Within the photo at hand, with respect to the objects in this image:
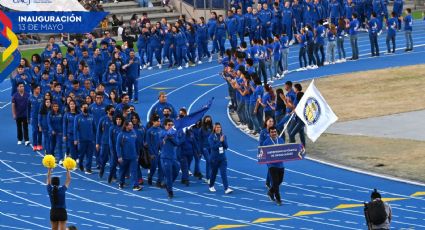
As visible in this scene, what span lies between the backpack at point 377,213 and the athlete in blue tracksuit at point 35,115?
1402 cm

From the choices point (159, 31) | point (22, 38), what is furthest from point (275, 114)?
point (22, 38)

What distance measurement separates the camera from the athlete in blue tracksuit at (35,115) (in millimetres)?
32469

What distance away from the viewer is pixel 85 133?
29625mm

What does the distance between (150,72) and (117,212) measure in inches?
761

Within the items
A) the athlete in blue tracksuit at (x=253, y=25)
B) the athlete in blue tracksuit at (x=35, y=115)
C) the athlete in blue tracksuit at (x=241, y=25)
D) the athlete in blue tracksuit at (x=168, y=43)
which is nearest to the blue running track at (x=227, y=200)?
the athlete in blue tracksuit at (x=35, y=115)

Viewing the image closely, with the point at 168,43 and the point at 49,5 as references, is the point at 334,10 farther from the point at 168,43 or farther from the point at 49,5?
the point at 49,5

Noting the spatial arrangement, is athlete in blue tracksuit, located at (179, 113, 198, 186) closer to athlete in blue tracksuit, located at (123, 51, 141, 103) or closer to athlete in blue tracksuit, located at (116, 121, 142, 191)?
athlete in blue tracksuit, located at (116, 121, 142, 191)

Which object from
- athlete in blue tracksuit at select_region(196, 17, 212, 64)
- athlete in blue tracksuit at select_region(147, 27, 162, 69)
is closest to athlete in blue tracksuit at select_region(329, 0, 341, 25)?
athlete in blue tracksuit at select_region(196, 17, 212, 64)

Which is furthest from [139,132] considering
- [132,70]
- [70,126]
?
[132,70]

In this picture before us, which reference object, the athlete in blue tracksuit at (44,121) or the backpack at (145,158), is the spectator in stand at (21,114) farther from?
the backpack at (145,158)

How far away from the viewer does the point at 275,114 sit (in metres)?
31.5

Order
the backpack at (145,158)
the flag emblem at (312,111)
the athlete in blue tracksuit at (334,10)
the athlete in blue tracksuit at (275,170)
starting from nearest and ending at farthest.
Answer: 1. the athlete in blue tracksuit at (275,170)
2. the flag emblem at (312,111)
3. the backpack at (145,158)
4. the athlete in blue tracksuit at (334,10)

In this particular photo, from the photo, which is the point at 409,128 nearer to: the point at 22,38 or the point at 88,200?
the point at 88,200

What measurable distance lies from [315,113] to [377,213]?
273 inches
